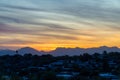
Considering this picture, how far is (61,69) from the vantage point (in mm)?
55344

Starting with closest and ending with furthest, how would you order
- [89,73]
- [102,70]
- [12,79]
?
[12,79]
[89,73]
[102,70]

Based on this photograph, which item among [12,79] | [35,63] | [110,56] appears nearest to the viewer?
[12,79]

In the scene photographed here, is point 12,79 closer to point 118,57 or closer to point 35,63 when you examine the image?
point 35,63

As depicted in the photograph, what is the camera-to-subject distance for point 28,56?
75625mm

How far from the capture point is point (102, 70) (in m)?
53.5

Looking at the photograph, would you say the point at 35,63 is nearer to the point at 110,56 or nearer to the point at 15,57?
the point at 15,57

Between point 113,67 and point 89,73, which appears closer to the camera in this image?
point 89,73

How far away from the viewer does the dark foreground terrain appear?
3681 centimetres

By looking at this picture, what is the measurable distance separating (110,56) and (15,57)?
15.3 meters

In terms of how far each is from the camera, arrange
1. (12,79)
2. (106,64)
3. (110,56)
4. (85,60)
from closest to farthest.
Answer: (12,79) → (106,64) → (85,60) → (110,56)

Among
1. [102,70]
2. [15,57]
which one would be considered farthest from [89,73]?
[15,57]

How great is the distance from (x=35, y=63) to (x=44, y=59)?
769 centimetres

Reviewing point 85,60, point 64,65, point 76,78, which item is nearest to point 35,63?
point 64,65

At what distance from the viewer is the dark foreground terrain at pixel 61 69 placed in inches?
1449
